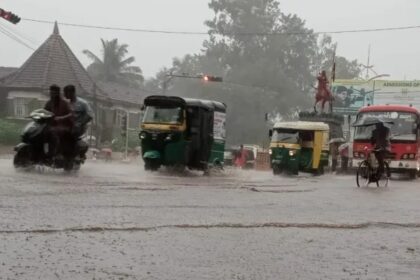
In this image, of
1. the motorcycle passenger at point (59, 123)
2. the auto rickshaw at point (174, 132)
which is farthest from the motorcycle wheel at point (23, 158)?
the auto rickshaw at point (174, 132)

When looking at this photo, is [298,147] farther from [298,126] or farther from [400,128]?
[400,128]

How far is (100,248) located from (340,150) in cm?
2502

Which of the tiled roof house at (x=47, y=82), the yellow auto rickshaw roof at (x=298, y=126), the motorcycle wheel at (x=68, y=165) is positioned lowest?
the motorcycle wheel at (x=68, y=165)

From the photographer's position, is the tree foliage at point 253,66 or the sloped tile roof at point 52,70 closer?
the sloped tile roof at point 52,70

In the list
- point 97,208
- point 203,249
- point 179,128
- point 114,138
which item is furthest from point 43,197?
point 114,138

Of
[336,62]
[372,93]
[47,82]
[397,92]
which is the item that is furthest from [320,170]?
[336,62]

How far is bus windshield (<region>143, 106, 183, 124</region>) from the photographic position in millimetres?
18812

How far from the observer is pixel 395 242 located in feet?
25.7

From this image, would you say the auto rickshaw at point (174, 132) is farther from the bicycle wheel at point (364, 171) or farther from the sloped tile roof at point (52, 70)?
the sloped tile roof at point (52, 70)

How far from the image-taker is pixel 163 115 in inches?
747

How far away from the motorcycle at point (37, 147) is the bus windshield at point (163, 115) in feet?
17.0

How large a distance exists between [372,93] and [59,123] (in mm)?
46678

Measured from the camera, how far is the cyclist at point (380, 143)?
1820 centimetres

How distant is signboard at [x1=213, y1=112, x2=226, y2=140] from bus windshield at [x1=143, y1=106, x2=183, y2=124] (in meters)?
2.61
